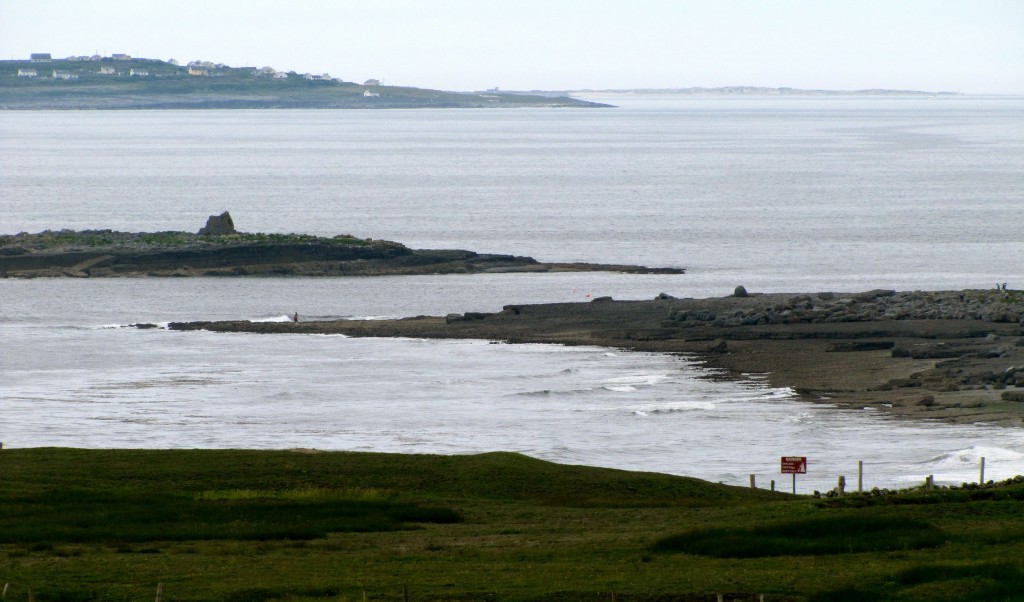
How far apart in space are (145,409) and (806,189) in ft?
391

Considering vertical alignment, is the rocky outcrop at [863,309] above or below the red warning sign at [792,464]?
below

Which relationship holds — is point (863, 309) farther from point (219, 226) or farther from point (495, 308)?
point (219, 226)

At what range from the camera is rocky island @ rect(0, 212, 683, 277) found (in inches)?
3477

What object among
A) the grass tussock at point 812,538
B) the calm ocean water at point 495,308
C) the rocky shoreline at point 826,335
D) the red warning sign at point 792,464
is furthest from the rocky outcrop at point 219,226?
the grass tussock at point 812,538

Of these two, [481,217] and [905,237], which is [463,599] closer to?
[905,237]

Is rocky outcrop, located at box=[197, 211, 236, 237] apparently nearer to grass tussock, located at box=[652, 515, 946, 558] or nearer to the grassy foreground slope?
the grassy foreground slope

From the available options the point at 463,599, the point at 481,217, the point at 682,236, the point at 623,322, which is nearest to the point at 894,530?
the point at 463,599

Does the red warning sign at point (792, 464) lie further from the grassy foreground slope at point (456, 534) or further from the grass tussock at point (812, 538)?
the grass tussock at point (812, 538)

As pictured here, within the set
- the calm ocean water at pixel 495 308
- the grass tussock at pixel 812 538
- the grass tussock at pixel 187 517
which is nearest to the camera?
the grass tussock at pixel 812 538

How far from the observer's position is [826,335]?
59688mm

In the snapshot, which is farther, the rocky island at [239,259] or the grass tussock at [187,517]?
the rocky island at [239,259]

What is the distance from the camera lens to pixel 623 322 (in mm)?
64875

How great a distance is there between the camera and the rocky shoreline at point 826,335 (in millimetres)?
47738

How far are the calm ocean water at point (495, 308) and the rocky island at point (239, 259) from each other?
2.94 m
